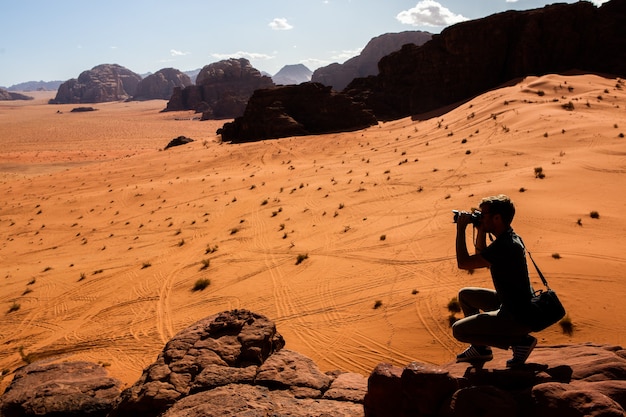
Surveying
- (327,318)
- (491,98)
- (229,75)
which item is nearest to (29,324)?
(327,318)

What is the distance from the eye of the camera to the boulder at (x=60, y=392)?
5.87m

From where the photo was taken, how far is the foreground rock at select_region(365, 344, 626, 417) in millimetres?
3182

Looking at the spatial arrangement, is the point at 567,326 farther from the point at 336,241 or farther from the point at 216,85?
the point at 216,85

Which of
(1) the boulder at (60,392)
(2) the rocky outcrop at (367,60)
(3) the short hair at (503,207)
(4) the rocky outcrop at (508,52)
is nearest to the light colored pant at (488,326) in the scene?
(3) the short hair at (503,207)

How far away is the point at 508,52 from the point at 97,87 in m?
154

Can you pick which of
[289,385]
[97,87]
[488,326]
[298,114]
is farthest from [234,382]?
[97,87]

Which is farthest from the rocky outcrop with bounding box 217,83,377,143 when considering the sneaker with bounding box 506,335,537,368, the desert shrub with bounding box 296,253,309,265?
the sneaker with bounding box 506,335,537,368

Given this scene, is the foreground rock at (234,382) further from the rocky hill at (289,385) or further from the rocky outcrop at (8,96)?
the rocky outcrop at (8,96)

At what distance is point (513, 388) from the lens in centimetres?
358

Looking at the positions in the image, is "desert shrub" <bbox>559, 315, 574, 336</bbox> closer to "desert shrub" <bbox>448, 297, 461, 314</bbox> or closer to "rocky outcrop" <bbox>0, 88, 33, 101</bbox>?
"desert shrub" <bbox>448, 297, 461, 314</bbox>

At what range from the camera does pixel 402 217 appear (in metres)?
14.1

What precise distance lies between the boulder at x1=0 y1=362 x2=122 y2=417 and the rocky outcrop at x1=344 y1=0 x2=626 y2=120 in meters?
39.1

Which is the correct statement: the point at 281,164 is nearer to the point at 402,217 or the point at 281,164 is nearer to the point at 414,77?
the point at 402,217

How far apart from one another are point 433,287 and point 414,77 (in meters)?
38.8
